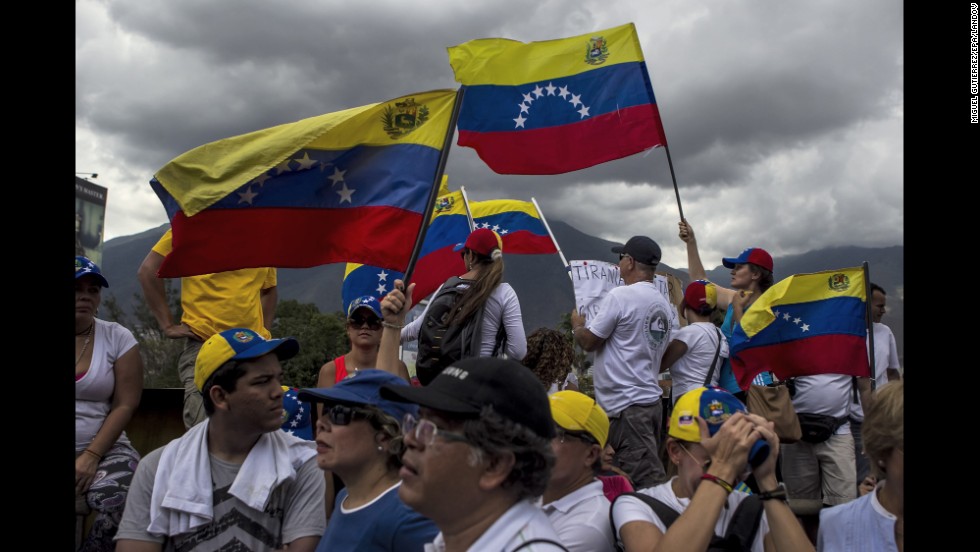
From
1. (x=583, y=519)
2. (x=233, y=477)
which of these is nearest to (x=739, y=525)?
(x=583, y=519)

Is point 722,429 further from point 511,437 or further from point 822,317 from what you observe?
point 822,317

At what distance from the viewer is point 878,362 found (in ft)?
22.3

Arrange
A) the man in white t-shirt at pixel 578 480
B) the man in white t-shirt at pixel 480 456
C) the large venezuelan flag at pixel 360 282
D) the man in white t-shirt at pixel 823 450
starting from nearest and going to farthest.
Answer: the man in white t-shirt at pixel 480 456 < the man in white t-shirt at pixel 578 480 < the man in white t-shirt at pixel 823 450 < the large venezuelan flag at pixel 360 282

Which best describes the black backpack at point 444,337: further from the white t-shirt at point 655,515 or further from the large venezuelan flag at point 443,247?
the large venezuelan flag at point 443,247

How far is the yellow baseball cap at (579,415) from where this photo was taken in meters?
3.62

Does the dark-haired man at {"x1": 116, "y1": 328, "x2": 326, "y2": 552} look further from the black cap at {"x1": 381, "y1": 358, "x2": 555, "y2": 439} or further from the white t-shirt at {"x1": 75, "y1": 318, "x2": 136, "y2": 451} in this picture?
the black cap at {"x1": 381, "y1": 358, "x2": 555, "y2": 439}

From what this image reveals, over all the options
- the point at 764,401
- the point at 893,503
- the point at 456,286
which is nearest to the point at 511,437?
the point at 893,503

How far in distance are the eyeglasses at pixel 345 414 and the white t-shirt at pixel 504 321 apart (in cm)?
195

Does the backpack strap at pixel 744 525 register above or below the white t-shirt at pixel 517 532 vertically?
below

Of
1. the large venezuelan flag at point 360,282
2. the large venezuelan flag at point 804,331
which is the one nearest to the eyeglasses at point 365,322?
the large venezuelan flag at point 804,331

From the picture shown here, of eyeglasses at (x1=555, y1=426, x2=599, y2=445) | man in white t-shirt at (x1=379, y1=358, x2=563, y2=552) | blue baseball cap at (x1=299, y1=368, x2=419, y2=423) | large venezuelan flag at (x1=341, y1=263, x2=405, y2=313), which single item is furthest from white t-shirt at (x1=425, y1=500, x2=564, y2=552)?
large venezuelan flag at (x1=341, y1=263, x2=405, y2=313)

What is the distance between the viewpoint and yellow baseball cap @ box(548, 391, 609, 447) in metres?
3.62
